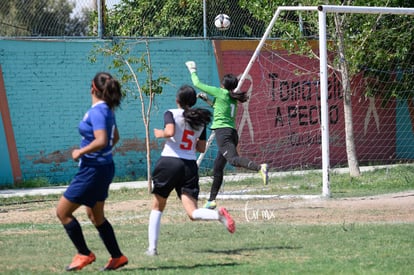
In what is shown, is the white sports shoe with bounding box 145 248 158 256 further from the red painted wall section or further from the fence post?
the red painted wall section

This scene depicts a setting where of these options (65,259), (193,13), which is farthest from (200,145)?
(193,13)

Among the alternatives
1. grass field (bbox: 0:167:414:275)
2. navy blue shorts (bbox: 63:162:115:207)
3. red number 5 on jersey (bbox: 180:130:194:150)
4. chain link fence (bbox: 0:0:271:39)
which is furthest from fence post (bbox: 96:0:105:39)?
navy blue shorts (bbox: 63:162:115:207)

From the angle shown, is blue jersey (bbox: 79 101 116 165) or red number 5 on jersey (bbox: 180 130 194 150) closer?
blue jersey (bbox: 79 101 116 165)

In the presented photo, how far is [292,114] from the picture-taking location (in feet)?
67.1

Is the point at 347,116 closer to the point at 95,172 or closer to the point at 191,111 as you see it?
the point at 191,111

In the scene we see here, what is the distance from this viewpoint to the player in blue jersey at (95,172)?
727 centimetres

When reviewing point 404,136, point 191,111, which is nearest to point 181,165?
point 191,111

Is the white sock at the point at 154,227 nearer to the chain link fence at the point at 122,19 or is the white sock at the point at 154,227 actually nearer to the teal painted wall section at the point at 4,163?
the teal painted wall section at the point at 4,163

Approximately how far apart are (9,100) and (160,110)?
353 centimetres

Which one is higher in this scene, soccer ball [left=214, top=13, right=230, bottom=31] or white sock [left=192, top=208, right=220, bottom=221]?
soccer ball [left=214, top=13, right=230, bottom=31]

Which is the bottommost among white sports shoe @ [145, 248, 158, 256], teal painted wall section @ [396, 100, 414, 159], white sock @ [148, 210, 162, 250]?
teal painted wall section @ [396, 100, 414, 159]

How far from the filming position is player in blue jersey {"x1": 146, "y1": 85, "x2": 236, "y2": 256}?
834 cm

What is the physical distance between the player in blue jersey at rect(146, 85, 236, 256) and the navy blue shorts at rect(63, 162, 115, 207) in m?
1.07

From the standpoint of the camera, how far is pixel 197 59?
771 inches
